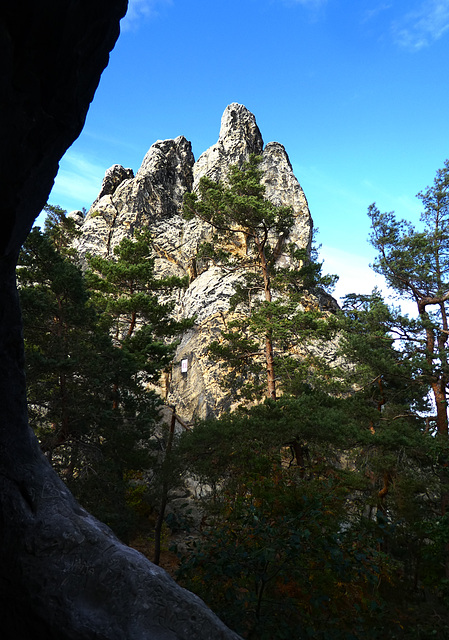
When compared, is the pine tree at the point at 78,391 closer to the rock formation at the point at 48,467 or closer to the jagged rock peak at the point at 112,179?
the rock formation at the point at 48,467

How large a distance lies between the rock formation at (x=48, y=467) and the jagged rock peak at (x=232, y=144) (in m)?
31.0

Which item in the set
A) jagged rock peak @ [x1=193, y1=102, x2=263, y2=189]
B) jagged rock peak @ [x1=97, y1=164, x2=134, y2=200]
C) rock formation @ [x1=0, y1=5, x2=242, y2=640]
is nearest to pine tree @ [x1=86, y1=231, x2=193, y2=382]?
rock formation @ [x1=0, y1=5, x2=242, y2=640]

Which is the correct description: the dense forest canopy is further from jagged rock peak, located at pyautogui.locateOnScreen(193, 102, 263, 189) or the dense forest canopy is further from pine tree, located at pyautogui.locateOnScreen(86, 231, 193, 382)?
jagged rock peak, located at pyautogui.locateOnScreen(193, 102, 263, 189)

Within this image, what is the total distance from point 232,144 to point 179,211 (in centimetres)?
740

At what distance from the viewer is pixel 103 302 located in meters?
17.3

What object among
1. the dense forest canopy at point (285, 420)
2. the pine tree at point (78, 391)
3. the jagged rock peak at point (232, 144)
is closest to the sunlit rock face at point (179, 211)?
the jagged rock peak at point (232, 144)

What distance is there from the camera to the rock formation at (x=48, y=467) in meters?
2.43

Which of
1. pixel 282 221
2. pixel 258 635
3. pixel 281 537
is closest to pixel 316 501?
pixel 281 537

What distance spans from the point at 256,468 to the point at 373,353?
19.8 ft

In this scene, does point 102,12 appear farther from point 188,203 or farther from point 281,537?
point 188,203

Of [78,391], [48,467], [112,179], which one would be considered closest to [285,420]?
[78,391]

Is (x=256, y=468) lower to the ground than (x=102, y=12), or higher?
lower

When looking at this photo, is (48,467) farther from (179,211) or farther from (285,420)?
(179,211)

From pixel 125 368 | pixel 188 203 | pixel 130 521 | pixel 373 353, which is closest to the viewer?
pixel 130 521
